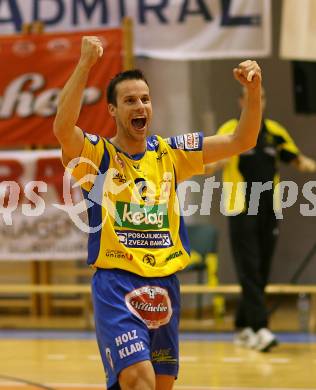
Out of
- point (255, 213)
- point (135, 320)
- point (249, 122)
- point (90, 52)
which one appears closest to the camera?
point (90, 52)

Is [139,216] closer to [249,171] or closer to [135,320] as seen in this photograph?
[135,320]

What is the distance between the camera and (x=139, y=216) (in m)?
4.40

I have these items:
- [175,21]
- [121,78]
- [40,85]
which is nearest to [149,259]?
[121,78]

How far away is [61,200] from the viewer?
32.0ft

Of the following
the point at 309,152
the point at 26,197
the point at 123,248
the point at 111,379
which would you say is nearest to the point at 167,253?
the point at 123,248

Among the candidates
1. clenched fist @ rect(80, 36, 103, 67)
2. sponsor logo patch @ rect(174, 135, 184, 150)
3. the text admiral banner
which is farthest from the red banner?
clenched fist @ rect(80, 36, 103, 67)

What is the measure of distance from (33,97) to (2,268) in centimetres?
234

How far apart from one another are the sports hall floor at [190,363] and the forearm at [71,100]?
308 centimetres

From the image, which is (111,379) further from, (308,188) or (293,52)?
(308,188)

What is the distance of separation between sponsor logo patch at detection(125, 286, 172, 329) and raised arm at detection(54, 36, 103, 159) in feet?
2.59

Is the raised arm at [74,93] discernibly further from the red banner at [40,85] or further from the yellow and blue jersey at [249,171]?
the red banner at [40,85]

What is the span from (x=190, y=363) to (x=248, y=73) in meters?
3.93

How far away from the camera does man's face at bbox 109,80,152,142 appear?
437 cm

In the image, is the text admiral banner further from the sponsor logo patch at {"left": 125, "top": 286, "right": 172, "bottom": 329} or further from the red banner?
the sponsor logo patch at {"left": 125, "top": 286, "right": 172, "bottom": 329}
